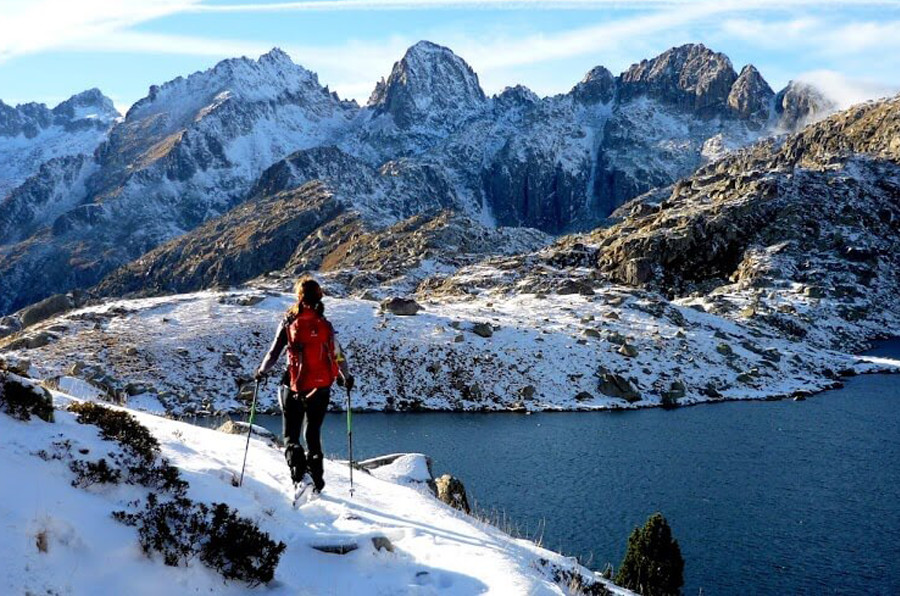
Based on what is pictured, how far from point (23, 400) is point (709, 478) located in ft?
130

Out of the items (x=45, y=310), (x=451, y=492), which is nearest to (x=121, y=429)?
(x=451, y=492)

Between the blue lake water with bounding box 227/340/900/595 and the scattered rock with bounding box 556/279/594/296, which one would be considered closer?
the blue lake water with bounding box 227/340/900/595

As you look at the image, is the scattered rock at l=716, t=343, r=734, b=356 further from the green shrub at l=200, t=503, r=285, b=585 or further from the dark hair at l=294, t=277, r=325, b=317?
the green shrub at l=200, t=503, r=285, b=585

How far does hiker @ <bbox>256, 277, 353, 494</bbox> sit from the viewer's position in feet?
41.7

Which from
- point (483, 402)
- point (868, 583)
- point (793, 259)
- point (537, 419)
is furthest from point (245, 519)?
point (793, 259)

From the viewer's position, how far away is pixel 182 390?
66125mm

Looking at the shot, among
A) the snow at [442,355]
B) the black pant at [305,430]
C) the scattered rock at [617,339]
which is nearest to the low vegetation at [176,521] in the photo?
the black pant at [305,430]

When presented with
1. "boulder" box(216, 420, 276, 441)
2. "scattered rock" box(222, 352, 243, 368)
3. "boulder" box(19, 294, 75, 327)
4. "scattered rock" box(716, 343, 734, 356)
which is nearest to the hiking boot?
"boulder" box(216, 420, 276, 441)

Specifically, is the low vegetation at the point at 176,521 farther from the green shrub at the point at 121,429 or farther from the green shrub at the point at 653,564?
the green shrub at the point at 653,564

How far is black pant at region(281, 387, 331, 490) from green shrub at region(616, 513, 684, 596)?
463 inches

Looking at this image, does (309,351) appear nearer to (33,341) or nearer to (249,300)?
(33,341)

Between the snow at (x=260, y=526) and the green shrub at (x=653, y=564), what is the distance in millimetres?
8889

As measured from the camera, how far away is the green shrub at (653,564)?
20.1 meters

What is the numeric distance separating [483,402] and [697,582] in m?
41.7
